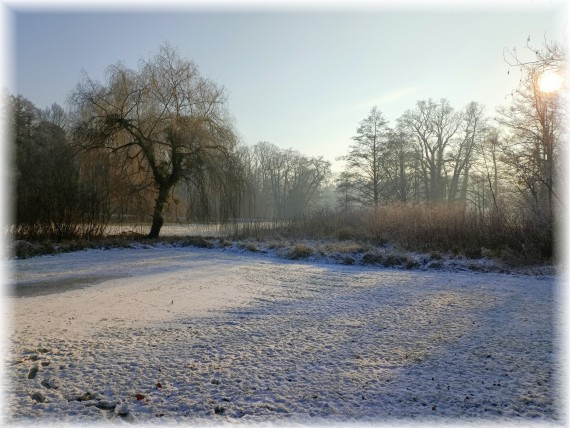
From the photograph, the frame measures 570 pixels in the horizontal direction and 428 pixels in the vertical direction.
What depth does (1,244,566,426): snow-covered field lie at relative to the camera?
113 inches

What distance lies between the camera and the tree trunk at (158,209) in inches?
699

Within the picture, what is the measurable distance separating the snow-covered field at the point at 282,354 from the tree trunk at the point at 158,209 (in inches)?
398

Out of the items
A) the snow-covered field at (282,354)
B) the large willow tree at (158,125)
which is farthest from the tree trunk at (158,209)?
the snow-covered field at (282,354)

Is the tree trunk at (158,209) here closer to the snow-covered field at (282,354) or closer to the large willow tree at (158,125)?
the large willow tree at (158,125)

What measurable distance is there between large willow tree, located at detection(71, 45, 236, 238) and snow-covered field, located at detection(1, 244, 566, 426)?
1038 centimetres

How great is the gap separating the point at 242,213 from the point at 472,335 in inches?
622

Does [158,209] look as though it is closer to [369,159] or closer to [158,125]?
[158,125]

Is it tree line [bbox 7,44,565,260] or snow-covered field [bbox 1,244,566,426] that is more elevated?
tree line [bbox 7,44,565,260]

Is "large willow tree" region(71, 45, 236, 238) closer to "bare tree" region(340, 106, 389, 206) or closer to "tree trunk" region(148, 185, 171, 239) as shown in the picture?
"tree trunk" region(148, 185, 171, 239)

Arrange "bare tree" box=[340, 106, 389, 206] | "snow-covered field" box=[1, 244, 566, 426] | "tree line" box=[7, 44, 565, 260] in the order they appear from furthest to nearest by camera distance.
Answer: "bare tree" box=[340, 106, 389, 206], "tree line" box=[7, 44, 565, 260], "snow-covered field" box=[1, 244, 566, 426]

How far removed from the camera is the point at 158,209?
17938mm

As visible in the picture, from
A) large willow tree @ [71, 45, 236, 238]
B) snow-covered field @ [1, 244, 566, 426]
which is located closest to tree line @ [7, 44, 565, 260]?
large willow tree @ [71, 45, 236, 238]

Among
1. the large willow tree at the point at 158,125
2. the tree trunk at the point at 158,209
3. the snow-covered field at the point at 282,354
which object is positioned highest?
the large willow tree at the point at 158,125

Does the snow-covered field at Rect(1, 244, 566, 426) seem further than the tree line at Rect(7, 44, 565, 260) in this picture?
No
